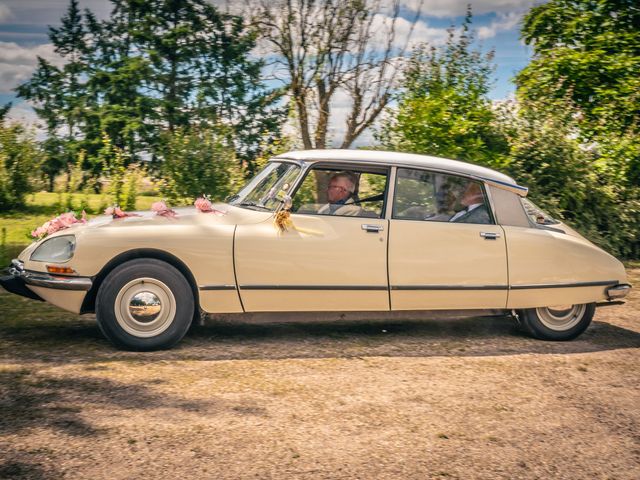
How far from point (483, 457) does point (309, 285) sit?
243 centimetres

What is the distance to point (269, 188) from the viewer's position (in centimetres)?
651

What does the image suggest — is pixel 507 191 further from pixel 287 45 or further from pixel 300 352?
pixel 287 45

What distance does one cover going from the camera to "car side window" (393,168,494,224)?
6383 mm

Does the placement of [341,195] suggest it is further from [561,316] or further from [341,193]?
[561,316]

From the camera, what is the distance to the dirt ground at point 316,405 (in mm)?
3842

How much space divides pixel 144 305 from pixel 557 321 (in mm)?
3863

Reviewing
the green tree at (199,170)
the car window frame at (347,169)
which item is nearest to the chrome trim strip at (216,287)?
the car window frame at (347,169)

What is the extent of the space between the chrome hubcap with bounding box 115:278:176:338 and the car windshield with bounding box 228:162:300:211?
3.82ft

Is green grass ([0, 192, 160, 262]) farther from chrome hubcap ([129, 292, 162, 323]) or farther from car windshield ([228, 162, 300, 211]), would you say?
chrome hubcap ([129, 292, 162, 323])

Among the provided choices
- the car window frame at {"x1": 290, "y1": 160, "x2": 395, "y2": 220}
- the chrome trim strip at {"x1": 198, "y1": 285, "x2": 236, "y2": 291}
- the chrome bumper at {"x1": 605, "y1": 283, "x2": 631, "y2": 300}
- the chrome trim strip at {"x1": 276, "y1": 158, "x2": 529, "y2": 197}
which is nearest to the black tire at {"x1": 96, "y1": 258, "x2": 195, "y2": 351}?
the chrome trim strip at {"x1": 198, "y1": 285, "x2": 236, "y2": 291}

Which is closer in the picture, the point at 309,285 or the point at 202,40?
the point at 309,285

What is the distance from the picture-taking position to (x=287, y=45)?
14.4 meters

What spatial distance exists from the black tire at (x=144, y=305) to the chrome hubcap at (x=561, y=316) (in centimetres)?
334

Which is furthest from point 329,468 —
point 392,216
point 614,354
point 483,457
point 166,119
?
point 166,119
